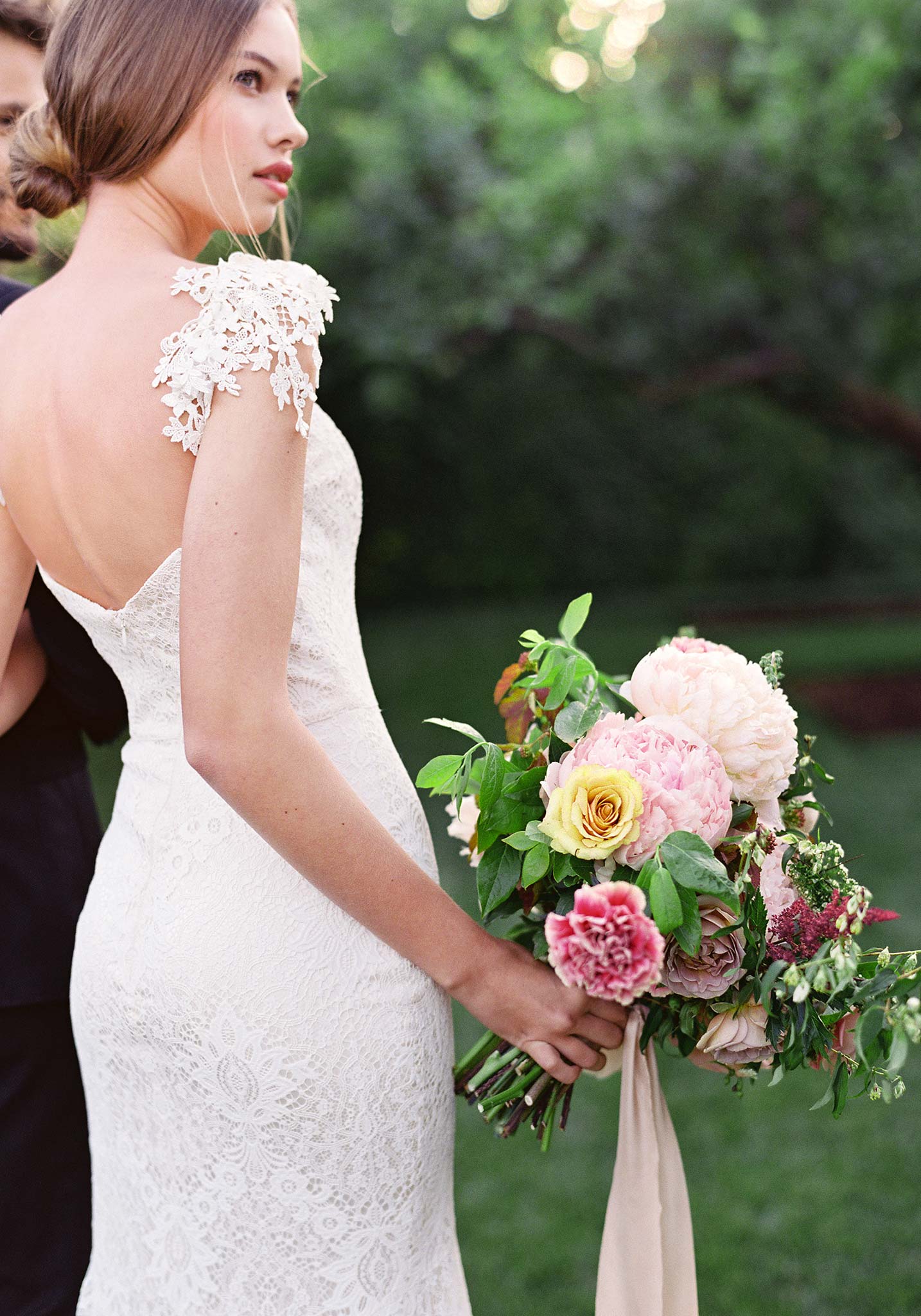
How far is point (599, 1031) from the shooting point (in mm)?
1543

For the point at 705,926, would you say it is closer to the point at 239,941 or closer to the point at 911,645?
the point at 239,941

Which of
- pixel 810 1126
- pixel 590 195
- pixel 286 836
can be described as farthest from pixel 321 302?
pixel 590 195

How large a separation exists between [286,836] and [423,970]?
0.92 ft

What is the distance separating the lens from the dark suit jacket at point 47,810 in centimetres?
179

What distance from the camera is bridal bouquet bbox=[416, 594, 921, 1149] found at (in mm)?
1343

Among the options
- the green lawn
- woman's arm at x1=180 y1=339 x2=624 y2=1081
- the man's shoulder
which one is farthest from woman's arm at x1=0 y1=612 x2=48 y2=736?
the green lawn

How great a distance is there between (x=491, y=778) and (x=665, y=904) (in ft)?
0.90

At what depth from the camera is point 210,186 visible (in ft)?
4.75

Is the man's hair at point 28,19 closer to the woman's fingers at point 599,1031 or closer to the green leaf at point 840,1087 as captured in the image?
the woman's fingers at point 599,1031

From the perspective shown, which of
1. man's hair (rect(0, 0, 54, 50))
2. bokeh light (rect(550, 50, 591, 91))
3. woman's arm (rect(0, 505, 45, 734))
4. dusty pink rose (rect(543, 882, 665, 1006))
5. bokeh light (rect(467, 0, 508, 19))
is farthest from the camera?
bokeh light (rect(550, 50, 591, 91))

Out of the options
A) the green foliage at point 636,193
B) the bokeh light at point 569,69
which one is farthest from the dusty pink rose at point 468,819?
the bokeh light at point 569,69

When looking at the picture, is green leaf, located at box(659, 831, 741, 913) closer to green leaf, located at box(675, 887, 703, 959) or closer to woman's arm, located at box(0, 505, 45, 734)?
green leaf, located at box(675, 887, 703, 959)

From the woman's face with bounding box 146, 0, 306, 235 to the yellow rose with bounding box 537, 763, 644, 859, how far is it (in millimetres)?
809

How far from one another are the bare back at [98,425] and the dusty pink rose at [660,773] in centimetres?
56
